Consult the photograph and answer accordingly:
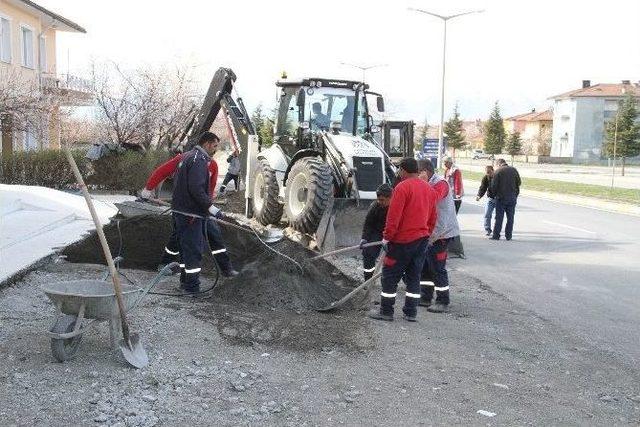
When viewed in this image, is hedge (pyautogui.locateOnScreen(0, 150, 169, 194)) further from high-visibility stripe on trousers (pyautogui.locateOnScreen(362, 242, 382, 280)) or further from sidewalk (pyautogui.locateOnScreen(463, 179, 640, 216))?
sidewalk (pyautogui.locateOnScreen(463, 179, 640, 216))

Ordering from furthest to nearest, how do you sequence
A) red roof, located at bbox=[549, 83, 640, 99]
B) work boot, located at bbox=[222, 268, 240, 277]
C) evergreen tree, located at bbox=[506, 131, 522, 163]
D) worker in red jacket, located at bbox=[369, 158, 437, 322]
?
red roof, located at bbox=[549, 83, 640, 99] < evergreen tree, located at bbox=[506, 131, 522, 163] < work boot, located at bbox=[222, 268, 240, 277] < worker in red jacket, located at bbox=[369, 158, 437, 322]

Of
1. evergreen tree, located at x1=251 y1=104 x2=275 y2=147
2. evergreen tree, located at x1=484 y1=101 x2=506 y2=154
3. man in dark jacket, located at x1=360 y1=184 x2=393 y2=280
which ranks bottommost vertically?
man in dark jacket, located at x1=360 y1=184 x2=393 y2=280

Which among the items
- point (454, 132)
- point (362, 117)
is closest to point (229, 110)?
point (362, 117)

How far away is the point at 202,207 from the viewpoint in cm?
782

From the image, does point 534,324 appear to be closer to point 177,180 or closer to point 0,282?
point 177,180

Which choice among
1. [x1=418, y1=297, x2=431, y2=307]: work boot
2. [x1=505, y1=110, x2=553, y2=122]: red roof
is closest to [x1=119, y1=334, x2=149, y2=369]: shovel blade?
[x1=418, y1=297, x2=431, y2=307]: work boot

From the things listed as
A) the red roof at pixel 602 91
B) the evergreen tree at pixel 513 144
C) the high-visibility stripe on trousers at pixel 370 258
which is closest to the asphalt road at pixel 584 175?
the evergreen tree at pixel 513 144

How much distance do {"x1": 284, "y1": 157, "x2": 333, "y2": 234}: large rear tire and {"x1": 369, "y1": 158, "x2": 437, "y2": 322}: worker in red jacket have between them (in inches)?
151

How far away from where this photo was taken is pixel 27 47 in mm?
28141

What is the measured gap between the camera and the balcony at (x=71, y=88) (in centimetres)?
2560

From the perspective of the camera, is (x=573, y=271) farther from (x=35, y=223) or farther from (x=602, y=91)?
(x=602, y=91)

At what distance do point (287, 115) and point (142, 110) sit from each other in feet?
43.6

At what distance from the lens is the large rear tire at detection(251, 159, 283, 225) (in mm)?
13102

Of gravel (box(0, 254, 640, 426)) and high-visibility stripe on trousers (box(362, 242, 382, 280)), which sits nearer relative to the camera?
gravel (box(0, 254, 640, 426))
